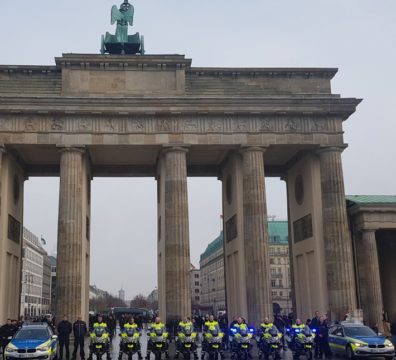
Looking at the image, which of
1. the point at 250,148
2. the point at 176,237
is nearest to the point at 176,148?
the point at 250,148

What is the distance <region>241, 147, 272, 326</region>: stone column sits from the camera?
35.9m

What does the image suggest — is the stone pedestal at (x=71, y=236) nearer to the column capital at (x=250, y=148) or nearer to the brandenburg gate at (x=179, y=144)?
the brandenburg gate at (x=179, y=144)

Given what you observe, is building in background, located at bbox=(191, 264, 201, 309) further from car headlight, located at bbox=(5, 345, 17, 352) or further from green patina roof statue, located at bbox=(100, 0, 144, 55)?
car headlight, located at bbox=(5, 345, 17, 352)

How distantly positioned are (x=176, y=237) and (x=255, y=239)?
5.41 metres

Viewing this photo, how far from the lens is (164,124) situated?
38.3m

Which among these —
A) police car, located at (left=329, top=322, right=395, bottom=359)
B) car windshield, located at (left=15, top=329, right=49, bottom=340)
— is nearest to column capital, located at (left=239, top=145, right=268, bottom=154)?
police car, located at (left=329, top=322, right=395, bottom=359)

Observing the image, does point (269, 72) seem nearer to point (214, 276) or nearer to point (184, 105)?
point (184, 105)

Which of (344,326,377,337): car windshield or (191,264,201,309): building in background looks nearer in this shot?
(344,326,377,337): car windshield

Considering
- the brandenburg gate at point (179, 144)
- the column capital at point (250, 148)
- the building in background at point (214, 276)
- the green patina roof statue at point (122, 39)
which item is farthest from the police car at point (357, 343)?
the building in background at point (214, 276)

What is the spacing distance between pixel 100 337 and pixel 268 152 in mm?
22787

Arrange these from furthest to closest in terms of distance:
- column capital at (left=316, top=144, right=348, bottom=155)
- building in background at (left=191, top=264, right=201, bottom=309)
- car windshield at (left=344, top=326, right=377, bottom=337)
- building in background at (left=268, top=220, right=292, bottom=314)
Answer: building in background at (left=191, top=264, right=201, bottom=309) → building in background at (left=268, top=220, right=292, bottom=314) → column capital at (left=316, top=144, right=348, bottom=155) → car windshield at (left=344, top=326, right=377, bottom=337)

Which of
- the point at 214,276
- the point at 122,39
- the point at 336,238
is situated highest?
the point at 122,39

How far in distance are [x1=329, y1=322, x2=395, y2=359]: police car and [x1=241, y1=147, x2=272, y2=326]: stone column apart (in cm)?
964

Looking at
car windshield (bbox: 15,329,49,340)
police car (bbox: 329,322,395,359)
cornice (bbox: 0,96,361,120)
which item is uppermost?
cornice (bbox: 0,96,361,120)
